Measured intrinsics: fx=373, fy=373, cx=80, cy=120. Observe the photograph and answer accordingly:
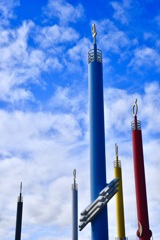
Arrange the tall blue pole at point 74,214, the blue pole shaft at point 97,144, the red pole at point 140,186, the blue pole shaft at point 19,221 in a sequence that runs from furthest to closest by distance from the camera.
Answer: the tall blue pole at point 74,214
the blue pole shaft at point 19,221
the red pole at point 140,186
the blue pole shaft at point 97,144

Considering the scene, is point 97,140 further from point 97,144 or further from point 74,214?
point 74,214

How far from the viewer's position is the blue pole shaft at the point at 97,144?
799 inches

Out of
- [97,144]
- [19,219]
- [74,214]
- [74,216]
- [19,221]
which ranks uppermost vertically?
[97,144]

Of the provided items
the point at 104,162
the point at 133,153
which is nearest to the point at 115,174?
the point at 133,153

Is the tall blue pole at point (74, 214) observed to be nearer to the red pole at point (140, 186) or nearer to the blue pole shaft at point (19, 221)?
the blue pole shaft at point (19, 221)

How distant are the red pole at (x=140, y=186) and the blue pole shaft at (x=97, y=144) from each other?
4753 mm

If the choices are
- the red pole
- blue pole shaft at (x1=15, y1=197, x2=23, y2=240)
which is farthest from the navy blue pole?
the red pole

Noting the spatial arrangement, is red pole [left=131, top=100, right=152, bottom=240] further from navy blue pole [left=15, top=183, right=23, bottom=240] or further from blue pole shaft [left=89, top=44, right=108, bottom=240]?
navy blue pole [left=15, top=183, right=23, bottom=240]

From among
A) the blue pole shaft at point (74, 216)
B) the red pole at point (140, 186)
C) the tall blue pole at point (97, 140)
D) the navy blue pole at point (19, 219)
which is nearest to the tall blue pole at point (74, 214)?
the blue pole shaft at point (74, 216)

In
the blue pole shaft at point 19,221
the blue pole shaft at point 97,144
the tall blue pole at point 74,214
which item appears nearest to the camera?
the blue pole shaft at point 97,144

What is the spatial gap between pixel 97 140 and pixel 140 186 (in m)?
5.80

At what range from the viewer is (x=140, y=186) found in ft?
82.4

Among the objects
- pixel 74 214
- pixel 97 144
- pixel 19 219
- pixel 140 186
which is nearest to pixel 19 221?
pixel 19 219

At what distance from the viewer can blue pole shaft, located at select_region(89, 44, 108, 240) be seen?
2030 centimetres
